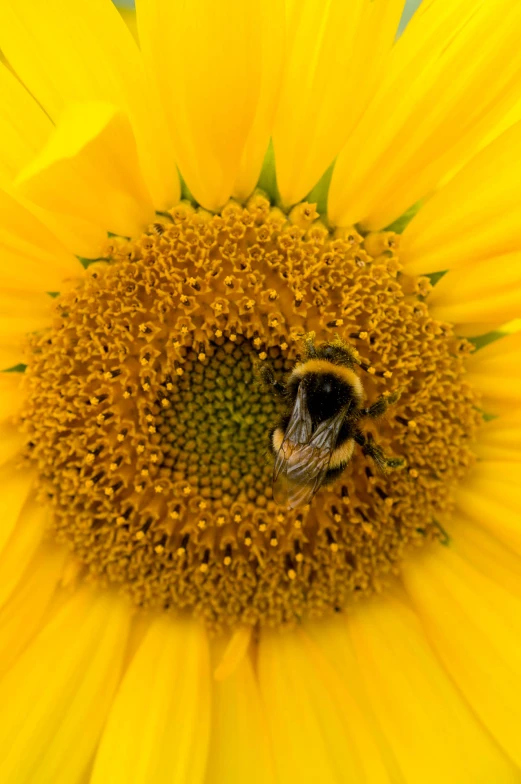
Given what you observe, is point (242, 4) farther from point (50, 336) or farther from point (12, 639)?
point (12, 639)

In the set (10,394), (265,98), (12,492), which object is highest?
(265,98)

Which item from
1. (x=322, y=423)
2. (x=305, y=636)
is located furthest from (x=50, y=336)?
(x=305, y=636)

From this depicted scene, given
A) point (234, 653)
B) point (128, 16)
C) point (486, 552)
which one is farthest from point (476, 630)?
point (128, 16)

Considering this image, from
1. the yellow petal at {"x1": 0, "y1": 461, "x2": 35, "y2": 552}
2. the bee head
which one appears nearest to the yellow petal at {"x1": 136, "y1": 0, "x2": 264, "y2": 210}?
the bee head

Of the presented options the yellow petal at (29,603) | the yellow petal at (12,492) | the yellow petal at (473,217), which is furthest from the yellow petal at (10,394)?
the yellow petal at (473,217)

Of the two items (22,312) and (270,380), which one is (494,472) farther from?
(22,312)

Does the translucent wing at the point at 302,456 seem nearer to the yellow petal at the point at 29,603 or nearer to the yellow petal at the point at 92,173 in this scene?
the yellow petal at the point at 92,173

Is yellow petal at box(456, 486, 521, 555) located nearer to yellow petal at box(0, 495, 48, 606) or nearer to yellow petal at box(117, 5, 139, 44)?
yellow petal at box(0, 495, 48, 606)
